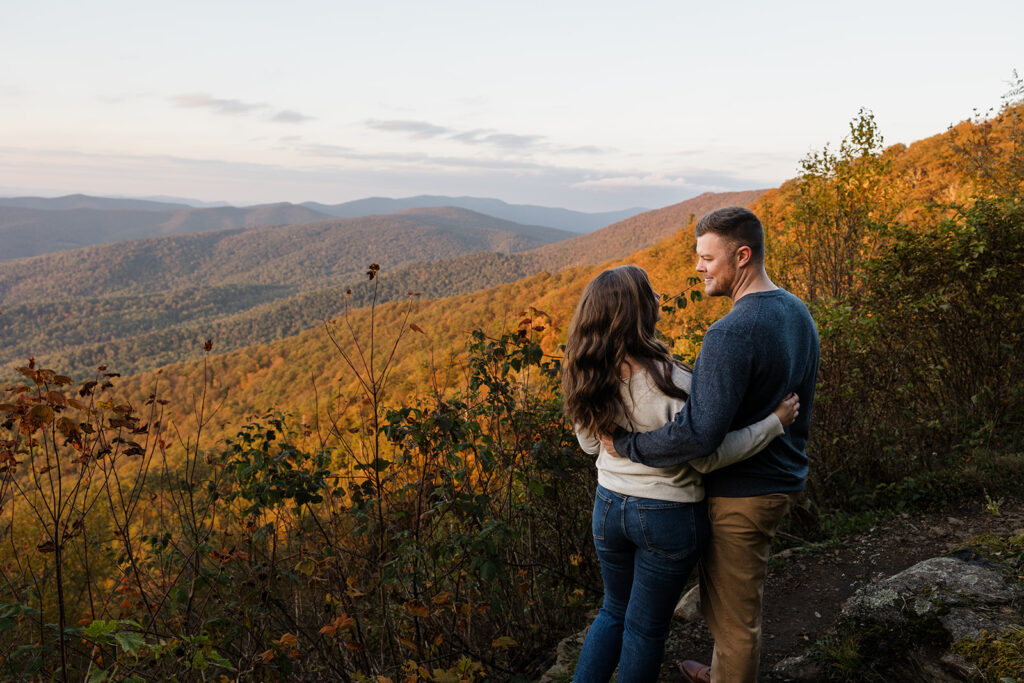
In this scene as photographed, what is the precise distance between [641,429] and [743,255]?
0.60m

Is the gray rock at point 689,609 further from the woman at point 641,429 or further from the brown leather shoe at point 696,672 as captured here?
the woman at point 641,429

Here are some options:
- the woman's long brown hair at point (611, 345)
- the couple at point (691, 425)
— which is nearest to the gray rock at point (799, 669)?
the couple at point (691, 425)

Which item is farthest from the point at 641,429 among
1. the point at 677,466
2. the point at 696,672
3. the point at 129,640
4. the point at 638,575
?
the point at 129,640

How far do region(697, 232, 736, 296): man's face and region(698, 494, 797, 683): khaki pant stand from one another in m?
0.64

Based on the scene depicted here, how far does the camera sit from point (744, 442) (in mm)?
1641

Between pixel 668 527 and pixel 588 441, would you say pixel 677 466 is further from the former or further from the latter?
pixel 588 441

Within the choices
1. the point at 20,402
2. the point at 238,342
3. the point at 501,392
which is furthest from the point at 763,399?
the point at 238,342

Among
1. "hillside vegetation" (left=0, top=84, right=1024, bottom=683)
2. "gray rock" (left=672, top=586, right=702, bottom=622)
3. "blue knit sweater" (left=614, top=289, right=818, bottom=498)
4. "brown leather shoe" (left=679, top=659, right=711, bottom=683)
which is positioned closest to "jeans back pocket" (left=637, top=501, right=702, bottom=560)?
"blue knit sweater" (left=614, top=289, right=818, bottom=498)

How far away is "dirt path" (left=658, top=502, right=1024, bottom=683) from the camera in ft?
9.44

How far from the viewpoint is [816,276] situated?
26.3 ft

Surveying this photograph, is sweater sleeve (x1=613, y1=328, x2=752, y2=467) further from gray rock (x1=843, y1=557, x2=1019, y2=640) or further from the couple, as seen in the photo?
gray rock (x1=843, y1=557, x2=1019, y2=640)

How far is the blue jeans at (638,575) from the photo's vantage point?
1.73 meters

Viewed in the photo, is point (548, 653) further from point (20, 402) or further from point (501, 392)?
point (20, 402)

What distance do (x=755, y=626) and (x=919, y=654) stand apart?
34.5 inches
